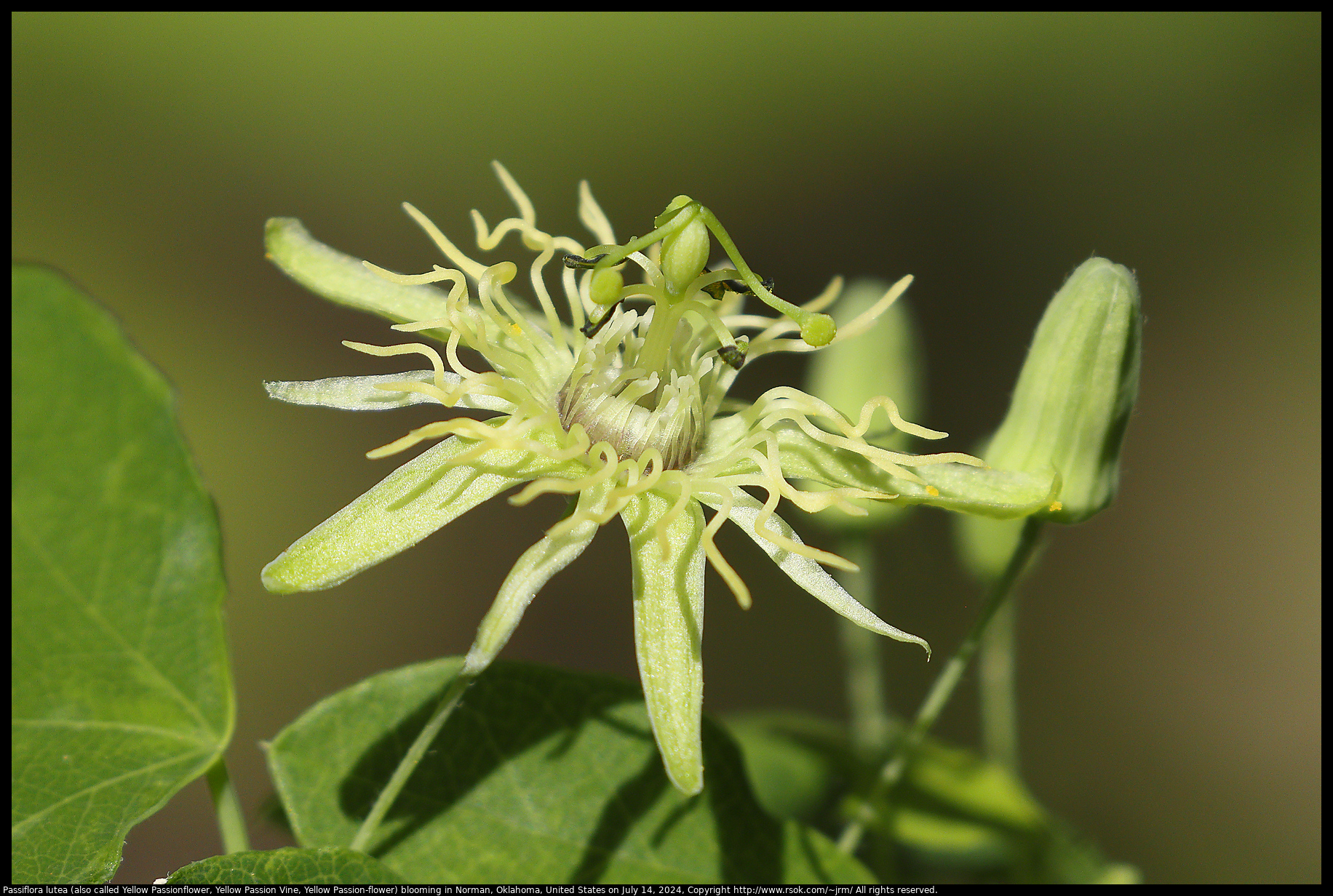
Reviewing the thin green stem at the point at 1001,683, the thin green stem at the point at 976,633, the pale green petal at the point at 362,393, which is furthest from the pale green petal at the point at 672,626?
the thin green stem at the point at 1001,683

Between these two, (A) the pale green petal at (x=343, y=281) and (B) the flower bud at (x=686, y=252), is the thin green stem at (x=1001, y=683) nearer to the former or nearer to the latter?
(B) the flower bud at (x=686, y=252)

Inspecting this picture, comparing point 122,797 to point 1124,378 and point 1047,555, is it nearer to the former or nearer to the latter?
point 1124,378

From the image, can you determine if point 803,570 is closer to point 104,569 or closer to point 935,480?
point 935,480

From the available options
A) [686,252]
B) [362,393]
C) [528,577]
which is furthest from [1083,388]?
[362,393]

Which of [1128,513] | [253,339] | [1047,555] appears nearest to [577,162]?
[253,339]

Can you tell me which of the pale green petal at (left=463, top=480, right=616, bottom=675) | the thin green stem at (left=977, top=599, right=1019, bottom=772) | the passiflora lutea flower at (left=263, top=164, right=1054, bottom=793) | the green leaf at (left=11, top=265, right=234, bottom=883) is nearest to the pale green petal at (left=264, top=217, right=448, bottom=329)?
the passiflora lutea flower at (left=263, top=164, right=1054, bottom=793)

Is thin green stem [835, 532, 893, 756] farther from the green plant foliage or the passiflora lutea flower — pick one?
the passiflora lutea flower
